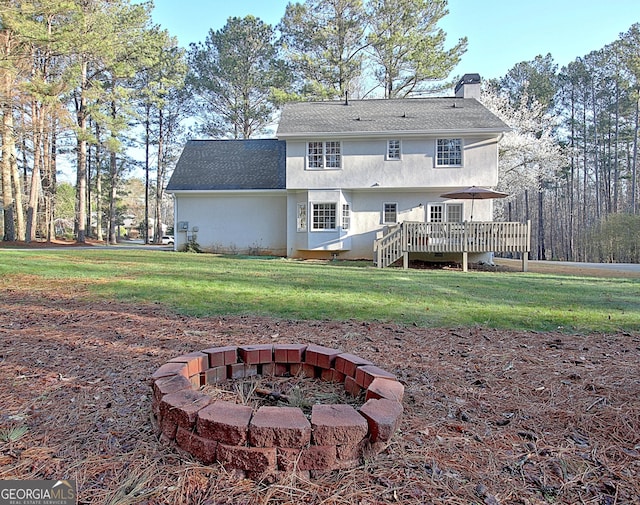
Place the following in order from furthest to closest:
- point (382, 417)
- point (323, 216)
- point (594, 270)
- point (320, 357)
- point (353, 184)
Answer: point (323, 216) < point (353, 184) < point (594, 270) < point (320, 357) < point (382, 417)

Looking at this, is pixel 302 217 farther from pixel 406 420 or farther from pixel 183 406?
pixel 183 406

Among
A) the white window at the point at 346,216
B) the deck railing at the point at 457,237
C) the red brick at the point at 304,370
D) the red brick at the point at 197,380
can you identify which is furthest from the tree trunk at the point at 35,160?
the red brick at the point at 304,370

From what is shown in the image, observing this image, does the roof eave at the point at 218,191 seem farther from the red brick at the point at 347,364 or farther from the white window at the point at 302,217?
the red brick at the point at 347,364

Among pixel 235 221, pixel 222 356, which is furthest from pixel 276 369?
pixel 235 221

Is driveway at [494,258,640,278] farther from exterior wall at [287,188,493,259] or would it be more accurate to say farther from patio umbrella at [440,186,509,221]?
exterior wall at [287,188,493,259]

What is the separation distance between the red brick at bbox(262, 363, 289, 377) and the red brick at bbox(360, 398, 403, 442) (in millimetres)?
906

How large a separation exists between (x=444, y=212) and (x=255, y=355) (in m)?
14.0

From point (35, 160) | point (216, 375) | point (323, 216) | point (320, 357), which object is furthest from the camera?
point (35, 160)

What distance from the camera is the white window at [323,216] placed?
50.2ft

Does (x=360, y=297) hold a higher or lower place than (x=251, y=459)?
higher

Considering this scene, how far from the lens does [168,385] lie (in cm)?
199

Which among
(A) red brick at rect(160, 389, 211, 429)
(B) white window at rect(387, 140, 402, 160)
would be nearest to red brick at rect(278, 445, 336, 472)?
(A) red brick at rect(160, 389, 211, 429)

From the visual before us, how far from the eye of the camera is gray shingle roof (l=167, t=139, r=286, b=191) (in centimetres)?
1694

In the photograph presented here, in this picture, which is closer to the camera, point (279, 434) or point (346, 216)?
point (279, 434)
